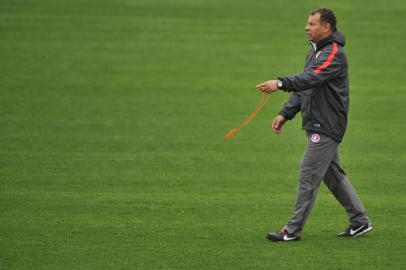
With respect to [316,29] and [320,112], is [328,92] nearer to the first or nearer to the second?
[320,112]

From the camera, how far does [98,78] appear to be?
57.3 ft

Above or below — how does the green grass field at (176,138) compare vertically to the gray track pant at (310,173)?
below

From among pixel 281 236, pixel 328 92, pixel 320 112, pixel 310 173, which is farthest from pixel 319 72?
pixel 281 236

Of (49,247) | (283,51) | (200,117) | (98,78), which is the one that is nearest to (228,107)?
(200,117)

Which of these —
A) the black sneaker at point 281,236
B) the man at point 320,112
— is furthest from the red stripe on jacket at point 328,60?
the black sneaker at point 281,236

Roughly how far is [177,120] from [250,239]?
578cm

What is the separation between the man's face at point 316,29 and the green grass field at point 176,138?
6.26 ft

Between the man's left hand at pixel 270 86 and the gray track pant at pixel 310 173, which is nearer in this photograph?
the man's left hand at pixel 270 86

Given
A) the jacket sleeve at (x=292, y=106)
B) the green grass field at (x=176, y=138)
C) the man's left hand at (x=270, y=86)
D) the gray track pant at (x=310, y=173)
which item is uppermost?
the man's left hand at (x=270, y=86)

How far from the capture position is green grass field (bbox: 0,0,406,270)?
8984mm

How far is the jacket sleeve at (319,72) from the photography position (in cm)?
864

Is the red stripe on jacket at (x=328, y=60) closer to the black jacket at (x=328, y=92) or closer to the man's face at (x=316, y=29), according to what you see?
the black jacket at (x=328, y=92)

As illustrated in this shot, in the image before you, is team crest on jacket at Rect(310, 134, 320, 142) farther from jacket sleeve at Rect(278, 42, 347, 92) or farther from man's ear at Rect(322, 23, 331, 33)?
man's ear at Rect(322, 23, 331, 33)

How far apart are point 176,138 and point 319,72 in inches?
205
